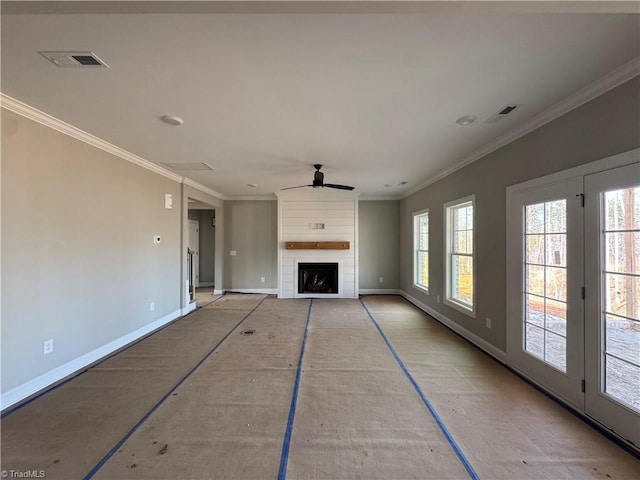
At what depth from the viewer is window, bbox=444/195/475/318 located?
3872 mm

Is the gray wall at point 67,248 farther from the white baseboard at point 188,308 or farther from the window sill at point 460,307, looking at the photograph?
the window sill at point 460,307

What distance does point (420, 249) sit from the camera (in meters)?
5.99

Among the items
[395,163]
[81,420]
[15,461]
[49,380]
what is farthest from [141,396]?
[395,163]

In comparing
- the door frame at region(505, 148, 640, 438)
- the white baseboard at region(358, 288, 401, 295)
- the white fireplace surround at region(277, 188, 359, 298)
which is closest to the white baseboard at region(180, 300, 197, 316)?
the white fireplace surround at region(277, 188, 359, 298)

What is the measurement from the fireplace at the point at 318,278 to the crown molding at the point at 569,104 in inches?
161

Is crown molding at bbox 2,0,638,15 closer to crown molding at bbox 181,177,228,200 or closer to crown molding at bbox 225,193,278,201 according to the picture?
crown molding at bbox 181,177,228,200

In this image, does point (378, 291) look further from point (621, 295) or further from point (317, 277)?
point (621, 295)

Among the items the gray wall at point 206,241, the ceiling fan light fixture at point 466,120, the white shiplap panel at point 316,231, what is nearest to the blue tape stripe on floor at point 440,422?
the ceiling fan light fixture at point 466,120

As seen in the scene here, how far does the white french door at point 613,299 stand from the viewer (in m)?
1.78

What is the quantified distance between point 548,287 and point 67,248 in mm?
4864

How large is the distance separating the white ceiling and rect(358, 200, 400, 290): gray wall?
3.97 meters

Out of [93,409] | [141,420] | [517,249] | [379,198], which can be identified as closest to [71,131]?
[93,409]

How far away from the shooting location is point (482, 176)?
343 cm

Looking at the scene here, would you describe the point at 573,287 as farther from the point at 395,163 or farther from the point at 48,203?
the point at 48,203
